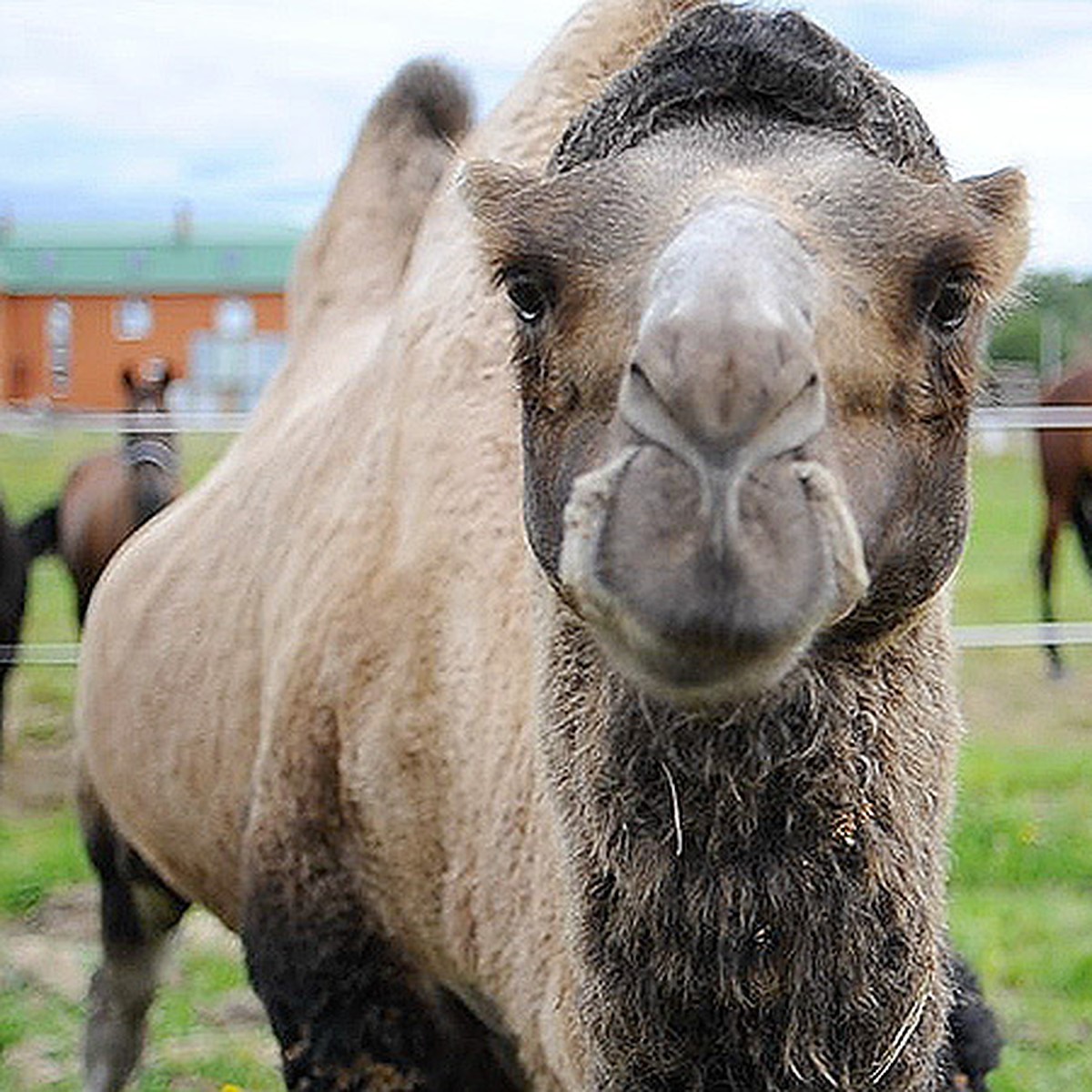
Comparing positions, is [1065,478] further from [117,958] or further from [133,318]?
[133,318]

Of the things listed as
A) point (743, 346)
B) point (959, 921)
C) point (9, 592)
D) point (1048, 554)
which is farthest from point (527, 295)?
point (1048, 554)

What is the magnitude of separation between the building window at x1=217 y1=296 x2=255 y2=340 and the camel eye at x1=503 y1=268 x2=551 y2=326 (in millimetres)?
53262

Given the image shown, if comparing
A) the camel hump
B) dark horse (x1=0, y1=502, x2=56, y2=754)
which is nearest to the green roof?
dark horse (x1=0, y1=502, x2=56, y2=754)

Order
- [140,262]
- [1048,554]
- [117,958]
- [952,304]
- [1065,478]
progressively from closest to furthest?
[952,304], [117,958], [1065,478], [1048,554], [140,262]

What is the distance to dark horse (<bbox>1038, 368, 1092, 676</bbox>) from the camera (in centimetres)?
1238

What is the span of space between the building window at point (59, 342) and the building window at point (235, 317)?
4077mm

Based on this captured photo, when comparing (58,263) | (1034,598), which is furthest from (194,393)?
(1034,598)

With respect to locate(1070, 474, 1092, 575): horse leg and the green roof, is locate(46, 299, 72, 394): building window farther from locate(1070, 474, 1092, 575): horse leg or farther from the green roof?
locate(1070, 474, 1092, 575): horse leg

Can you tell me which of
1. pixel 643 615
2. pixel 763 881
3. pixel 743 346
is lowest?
pixel 763 881

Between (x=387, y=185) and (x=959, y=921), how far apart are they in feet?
9.51

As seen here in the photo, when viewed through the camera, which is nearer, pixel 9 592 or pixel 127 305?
pixel 9 592

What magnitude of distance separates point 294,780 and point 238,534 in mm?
999

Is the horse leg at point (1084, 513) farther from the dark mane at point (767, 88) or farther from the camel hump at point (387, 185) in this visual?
the dark mane at point (767, 88)

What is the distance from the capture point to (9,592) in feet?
31.5
